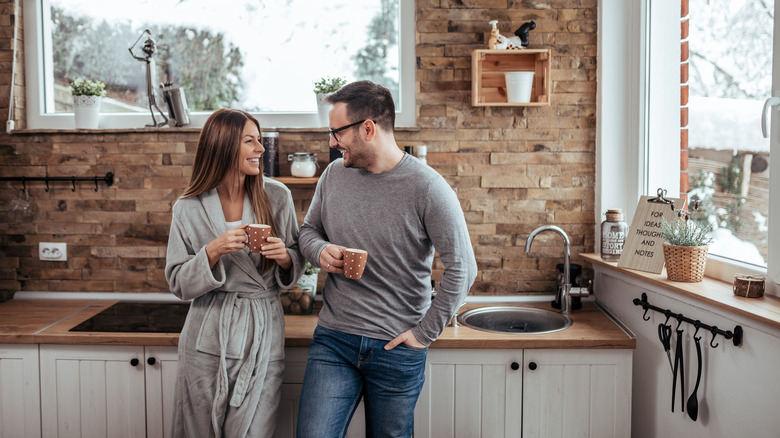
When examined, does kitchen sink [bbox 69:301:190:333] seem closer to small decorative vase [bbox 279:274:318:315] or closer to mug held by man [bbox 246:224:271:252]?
small decorative vase [bbox 279:274:318:315]

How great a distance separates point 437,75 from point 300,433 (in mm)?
1661

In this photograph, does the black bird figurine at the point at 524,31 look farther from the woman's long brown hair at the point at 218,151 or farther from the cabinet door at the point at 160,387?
the cabinet door at the point at 160,387

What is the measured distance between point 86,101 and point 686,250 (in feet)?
8.63

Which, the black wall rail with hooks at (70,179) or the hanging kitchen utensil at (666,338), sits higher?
the black wall rail with hooks at (70,179)

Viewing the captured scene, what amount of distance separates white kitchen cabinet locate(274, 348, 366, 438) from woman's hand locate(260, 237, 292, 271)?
1.50 feet

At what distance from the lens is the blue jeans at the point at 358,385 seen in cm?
178

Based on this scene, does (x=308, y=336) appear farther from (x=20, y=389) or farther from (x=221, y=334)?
(x=20, y=389)

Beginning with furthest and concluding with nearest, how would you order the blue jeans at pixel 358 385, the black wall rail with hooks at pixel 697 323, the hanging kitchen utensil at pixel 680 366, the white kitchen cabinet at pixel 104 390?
the white kitchen cabinet at pixel 104 390, the hanging kitchen utensil at pixel 680 366, the blue jeans at pixel 358 385, the black wall rail with hooks at pixel 697 323

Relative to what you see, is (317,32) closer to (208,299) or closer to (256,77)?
(256,77)

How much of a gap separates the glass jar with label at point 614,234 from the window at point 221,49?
1.08m

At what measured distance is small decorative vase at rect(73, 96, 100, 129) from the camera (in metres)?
2.68

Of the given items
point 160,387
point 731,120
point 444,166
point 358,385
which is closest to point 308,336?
point 358,385

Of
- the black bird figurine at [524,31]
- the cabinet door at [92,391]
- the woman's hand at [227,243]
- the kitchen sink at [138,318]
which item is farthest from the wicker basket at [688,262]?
the cabinet door at [92,391]

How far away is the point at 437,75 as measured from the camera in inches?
104
